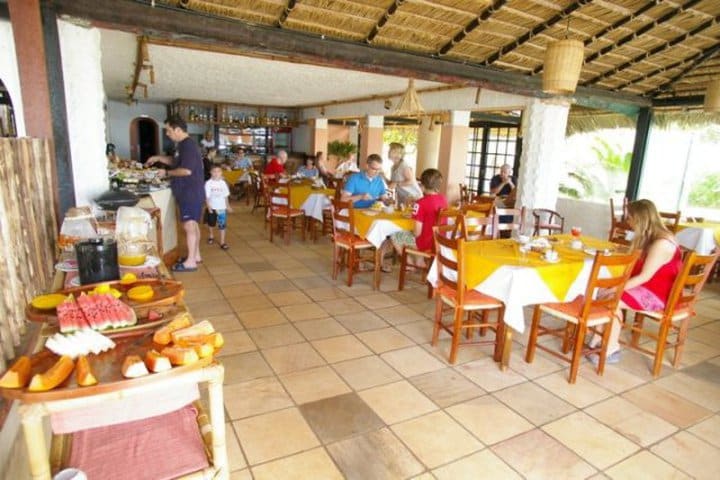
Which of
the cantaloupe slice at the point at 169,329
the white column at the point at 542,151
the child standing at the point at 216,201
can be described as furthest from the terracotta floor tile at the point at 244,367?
the white column at the point at 542,151

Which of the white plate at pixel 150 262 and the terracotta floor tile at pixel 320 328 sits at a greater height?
the white plate at pixel 150 262

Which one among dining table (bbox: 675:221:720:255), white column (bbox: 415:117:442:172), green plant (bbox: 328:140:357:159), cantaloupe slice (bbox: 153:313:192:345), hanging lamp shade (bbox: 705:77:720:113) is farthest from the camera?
green plant (bbox: 328:140:357:159)

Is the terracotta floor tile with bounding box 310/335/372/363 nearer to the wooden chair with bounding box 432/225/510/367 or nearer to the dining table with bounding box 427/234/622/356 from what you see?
the wooden chair with bounding box 432/225/510/367

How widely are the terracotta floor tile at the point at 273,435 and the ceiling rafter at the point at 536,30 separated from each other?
162 inches

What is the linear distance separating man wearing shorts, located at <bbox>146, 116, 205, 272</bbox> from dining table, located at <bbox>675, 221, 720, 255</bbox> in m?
5.65

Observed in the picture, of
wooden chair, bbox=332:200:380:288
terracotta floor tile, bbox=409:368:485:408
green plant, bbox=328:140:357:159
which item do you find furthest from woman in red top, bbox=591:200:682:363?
green plant, bbox=328:140:357:159

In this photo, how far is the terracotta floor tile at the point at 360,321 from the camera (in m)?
3.64

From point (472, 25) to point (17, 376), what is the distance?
427cm

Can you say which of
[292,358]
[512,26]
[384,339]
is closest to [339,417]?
[292,358]

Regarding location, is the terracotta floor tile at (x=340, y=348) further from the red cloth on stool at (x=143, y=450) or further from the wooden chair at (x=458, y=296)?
the red cloth on stool at (x=143, y=450)

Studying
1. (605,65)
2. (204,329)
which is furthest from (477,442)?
(605,65)

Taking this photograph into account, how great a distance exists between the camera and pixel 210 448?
1.46 m

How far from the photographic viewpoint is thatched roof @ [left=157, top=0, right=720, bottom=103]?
362cm

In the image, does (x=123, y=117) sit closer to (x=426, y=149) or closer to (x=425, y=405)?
(x=426, y=149)
